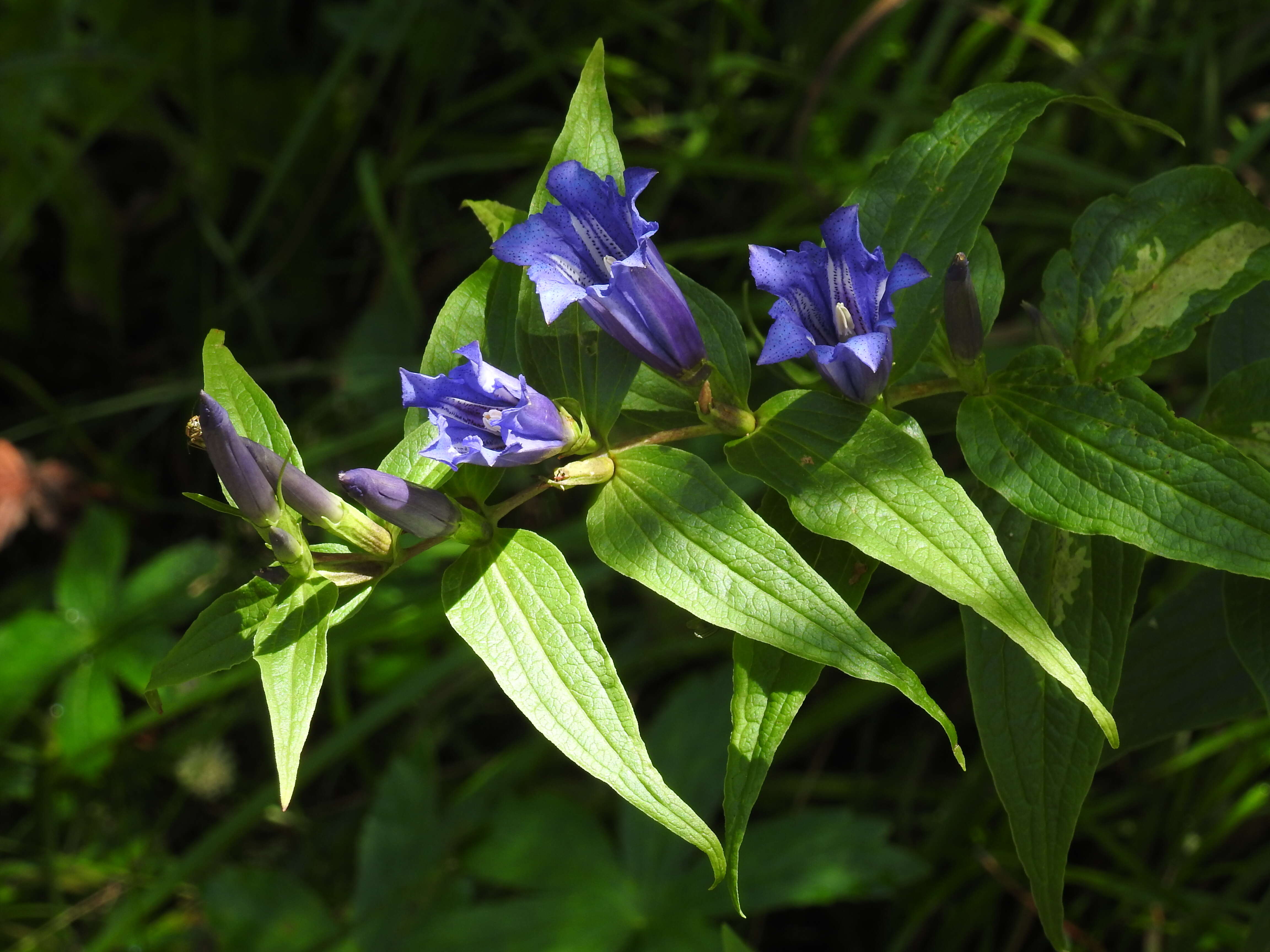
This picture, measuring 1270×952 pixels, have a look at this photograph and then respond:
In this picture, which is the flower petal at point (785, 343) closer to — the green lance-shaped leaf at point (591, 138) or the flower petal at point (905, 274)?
the flower petal at point (905, 274)

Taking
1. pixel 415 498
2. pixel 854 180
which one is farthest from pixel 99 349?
pixel 415 498

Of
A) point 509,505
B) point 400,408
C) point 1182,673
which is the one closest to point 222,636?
point 509,505

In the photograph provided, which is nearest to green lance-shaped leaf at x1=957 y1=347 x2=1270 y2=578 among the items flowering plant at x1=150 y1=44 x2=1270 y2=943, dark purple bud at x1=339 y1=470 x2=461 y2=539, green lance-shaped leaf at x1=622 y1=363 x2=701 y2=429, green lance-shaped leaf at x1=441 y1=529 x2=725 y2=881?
flowering plant at x1=150 y1=44 x2=1270 y2=943

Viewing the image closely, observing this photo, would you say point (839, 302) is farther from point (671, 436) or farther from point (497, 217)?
point (497, 217)

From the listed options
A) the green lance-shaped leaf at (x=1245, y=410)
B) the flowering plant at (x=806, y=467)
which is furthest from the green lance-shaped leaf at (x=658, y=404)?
the green lance-shaped leaf at (x=1245, y=410)

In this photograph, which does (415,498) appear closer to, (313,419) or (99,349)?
(313,419)
